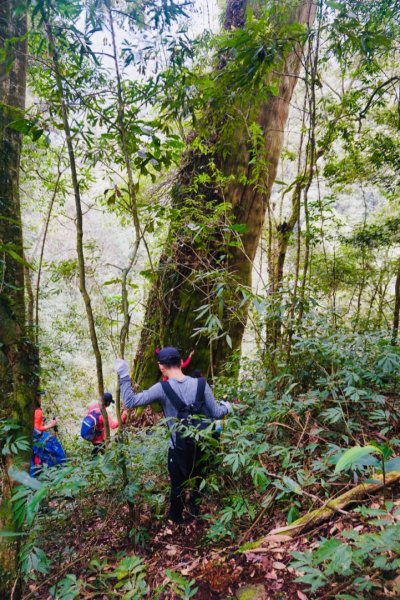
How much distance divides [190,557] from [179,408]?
101 centimetres

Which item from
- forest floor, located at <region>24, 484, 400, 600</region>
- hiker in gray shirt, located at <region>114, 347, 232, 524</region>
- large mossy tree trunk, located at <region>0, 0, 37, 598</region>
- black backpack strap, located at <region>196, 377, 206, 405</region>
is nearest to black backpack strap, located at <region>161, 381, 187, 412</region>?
hiker in gray shirt, located at <region>114, 347, 232, 524</region>

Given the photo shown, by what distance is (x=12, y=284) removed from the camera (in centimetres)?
226

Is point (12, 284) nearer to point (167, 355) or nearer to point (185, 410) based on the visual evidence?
point (167, 355)

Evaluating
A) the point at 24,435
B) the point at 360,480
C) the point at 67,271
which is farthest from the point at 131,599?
the point at 67,271

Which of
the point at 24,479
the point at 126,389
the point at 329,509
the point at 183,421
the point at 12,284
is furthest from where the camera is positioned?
the point at 183,421

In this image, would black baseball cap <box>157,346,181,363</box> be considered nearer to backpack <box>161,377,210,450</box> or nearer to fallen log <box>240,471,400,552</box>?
backpack <box>161,377,210,450</box>

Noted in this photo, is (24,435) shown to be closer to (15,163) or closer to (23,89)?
(15,163)

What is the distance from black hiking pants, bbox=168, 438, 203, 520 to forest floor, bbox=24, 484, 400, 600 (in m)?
0.12

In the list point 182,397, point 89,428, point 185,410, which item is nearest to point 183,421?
point 185,410

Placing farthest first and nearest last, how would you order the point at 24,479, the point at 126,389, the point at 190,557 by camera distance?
the point at 126,389 < the point at 190,557 < the point at 24,479

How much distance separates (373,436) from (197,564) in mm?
1543

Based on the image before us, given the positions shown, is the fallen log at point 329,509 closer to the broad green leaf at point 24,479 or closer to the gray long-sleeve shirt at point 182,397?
the gray long-sleeve shirt at point 182,397

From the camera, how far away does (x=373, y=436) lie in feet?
8.48

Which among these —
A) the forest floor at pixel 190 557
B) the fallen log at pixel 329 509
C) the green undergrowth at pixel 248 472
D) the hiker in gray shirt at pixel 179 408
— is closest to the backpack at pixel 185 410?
the hiker in gray shirt at pixel 179 408
